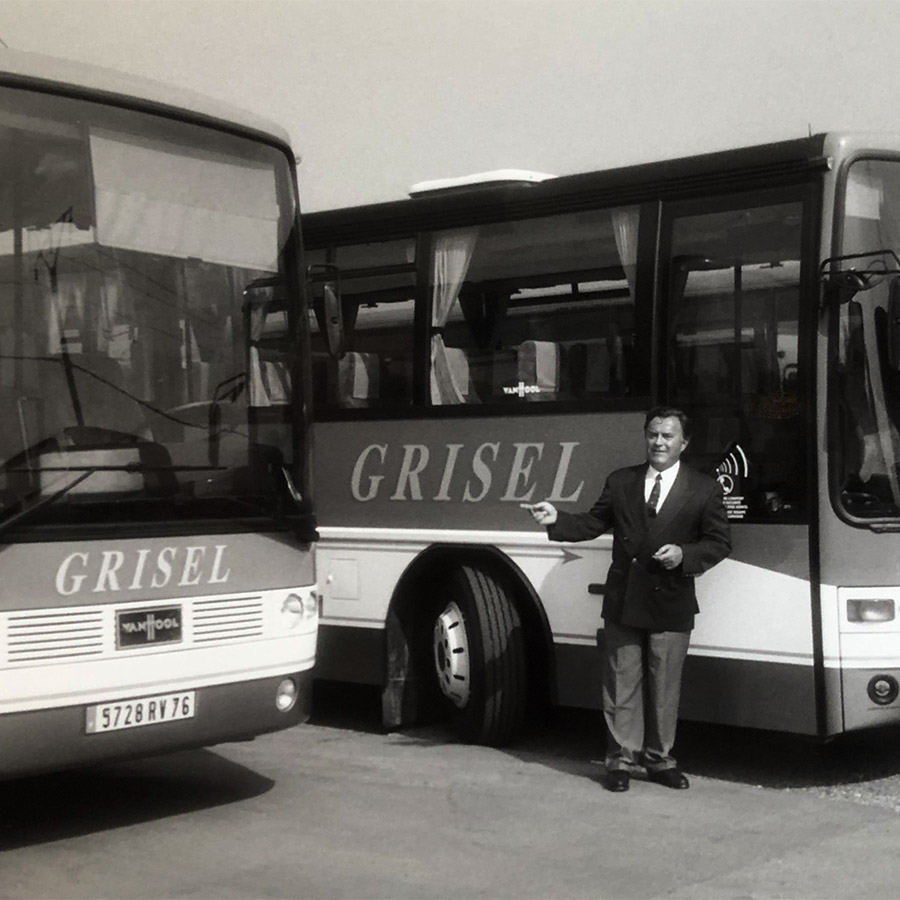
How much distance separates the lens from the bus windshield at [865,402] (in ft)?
28.4

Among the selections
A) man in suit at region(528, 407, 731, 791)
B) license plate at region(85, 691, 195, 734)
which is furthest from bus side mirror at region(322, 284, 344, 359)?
license plate at region(85, 691, 195, 734)

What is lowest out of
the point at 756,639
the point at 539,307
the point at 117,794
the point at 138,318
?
the point at 117,794

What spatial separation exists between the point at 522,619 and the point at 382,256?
8.12ft

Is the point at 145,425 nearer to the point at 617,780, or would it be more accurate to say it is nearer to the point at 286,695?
the point at 286,695

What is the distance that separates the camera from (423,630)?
10672 mm

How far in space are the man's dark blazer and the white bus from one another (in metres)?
0.32

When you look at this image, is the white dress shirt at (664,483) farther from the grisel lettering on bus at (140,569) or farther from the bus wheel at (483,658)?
the grisel lettering on bus at (140,569)

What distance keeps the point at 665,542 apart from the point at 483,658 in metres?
1.76

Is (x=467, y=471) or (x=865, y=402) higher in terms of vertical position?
(x=865, y=402)

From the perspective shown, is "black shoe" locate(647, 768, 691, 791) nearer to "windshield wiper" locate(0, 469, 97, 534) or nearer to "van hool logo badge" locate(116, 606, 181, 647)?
"van hool logo badge" locate(116, 606, 181, 647)

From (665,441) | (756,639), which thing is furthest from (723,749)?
(665,441)

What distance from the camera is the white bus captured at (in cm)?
867

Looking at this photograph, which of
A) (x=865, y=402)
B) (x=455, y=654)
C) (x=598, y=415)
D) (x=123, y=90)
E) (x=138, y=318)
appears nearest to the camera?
(x=138, y=318)

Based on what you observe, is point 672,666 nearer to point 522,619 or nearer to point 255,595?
point 522,619
